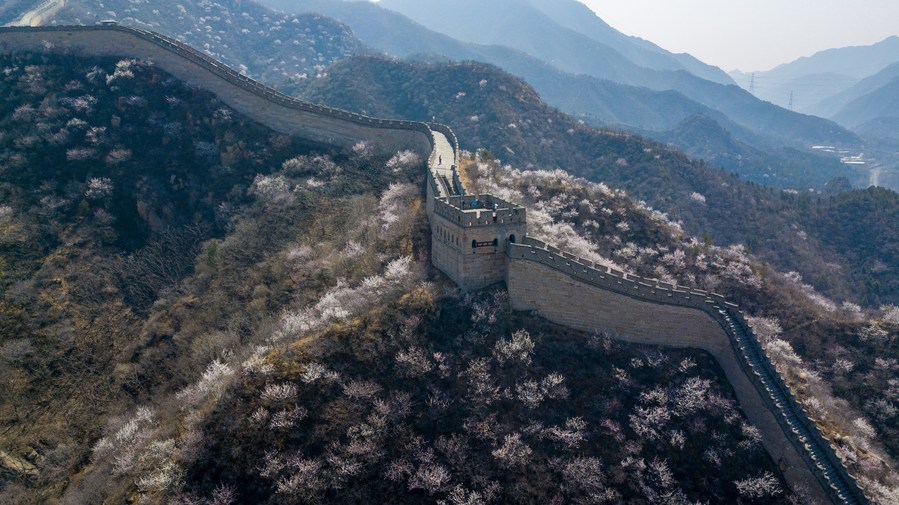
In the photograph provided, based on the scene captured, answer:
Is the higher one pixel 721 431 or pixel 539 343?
pixel 539 343

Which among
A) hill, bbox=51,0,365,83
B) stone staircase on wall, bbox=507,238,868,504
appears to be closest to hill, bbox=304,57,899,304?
hill, bbox=51,0,365,83

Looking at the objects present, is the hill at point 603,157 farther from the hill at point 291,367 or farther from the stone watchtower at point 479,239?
the stone watchtower at point 479,239

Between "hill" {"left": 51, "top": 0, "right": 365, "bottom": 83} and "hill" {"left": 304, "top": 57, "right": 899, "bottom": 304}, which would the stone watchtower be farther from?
"hill" {"left": 51, "top": 0, "right": 365, "bottom": 83}

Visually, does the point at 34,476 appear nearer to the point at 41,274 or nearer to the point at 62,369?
the point at 62,369

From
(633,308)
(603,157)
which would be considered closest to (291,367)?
(633,308)

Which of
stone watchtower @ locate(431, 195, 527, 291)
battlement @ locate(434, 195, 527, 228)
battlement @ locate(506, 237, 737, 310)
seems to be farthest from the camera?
stone watchtower @ locate(431, 195, 527, 291)

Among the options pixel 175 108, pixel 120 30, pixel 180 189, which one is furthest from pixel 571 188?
pixel 120 30

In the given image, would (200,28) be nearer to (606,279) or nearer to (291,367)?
(291,367)
